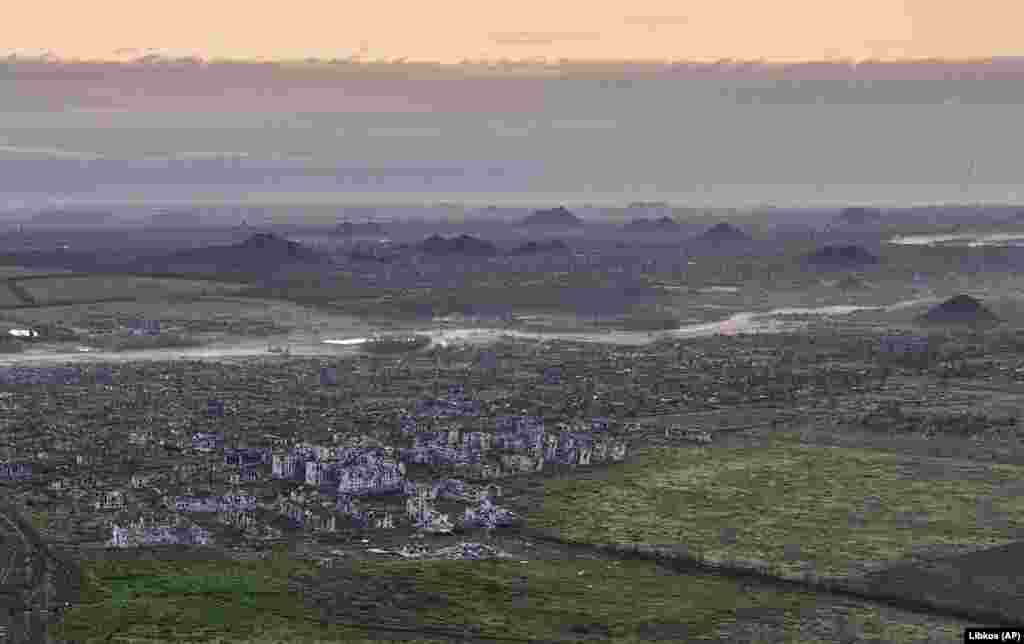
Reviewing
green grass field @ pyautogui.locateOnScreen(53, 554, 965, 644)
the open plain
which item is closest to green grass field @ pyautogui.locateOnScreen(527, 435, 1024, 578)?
the open plain

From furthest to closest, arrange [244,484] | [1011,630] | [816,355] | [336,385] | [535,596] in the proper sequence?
[816,355] → [336,385] → [244,484] → [535,596] → [1011,630]

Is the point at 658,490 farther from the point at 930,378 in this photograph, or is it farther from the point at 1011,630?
the point at 930,378

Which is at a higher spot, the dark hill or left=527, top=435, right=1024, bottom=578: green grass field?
the dark hill

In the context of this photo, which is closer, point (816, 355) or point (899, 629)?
point (899, 629)

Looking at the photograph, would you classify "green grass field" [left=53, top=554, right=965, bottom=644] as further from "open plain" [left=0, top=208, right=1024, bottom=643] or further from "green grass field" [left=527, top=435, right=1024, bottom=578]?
"green grass field" [left=527, top=435, right=1024, bottom=578]

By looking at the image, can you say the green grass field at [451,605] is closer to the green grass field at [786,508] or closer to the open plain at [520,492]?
the open plain at [520,492]

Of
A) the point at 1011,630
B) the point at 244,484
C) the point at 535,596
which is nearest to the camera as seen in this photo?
the point at 1011,630

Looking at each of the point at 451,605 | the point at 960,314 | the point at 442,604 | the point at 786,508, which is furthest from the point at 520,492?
the point at 960,314

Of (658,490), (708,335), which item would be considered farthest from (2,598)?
(708,335)
